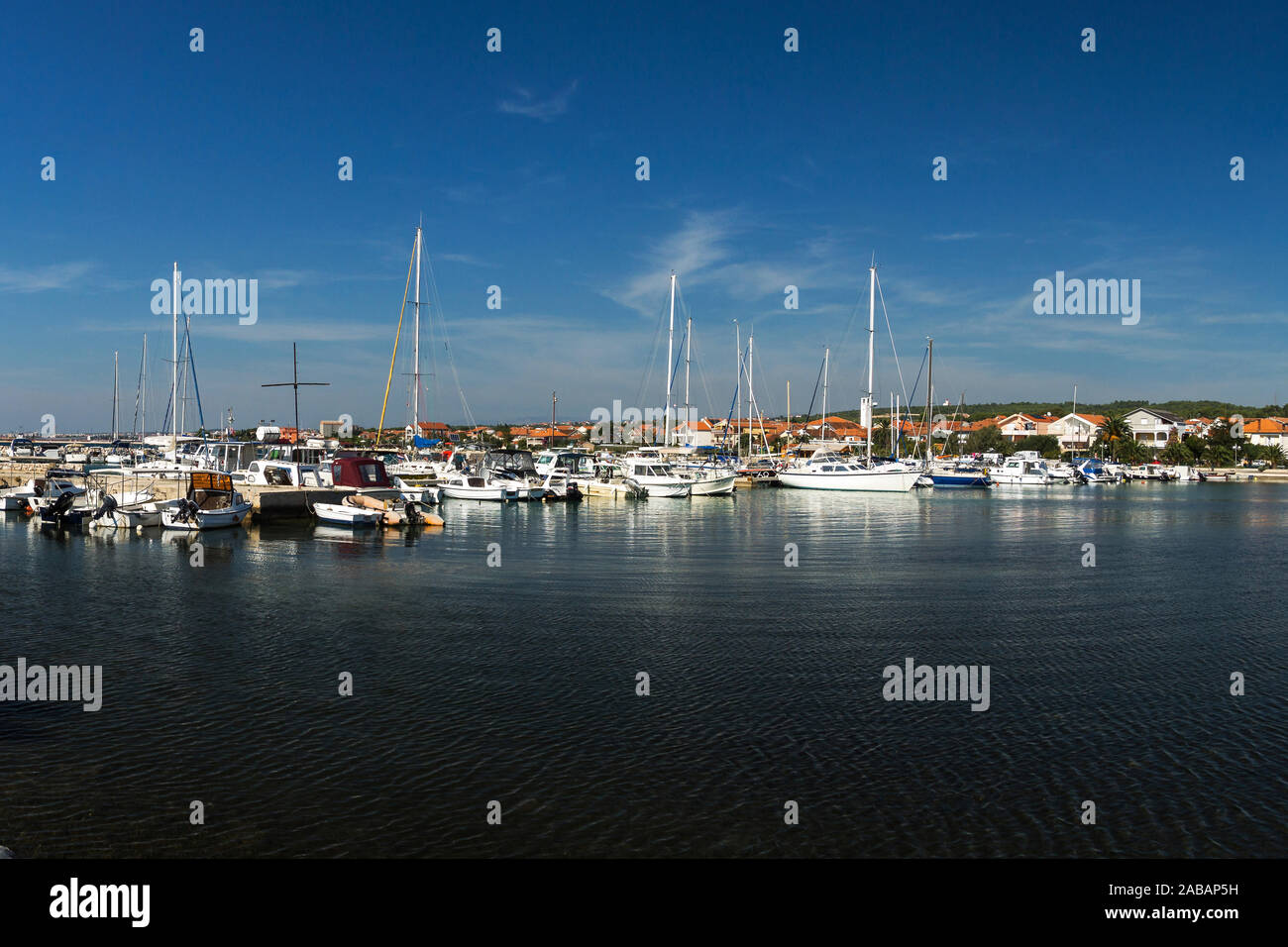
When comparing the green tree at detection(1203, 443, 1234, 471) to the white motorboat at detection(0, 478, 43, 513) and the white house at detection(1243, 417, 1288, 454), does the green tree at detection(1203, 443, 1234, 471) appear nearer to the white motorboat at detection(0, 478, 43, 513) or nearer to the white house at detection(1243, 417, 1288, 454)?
the white house at detection(1243, 417, 1288, 454)

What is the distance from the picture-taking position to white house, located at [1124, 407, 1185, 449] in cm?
16538

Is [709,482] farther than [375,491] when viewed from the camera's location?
Yes

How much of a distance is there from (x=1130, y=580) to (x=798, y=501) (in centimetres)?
3839

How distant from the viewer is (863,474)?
78438mm

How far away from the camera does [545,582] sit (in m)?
25.5

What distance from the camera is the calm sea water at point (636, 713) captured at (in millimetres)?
9508

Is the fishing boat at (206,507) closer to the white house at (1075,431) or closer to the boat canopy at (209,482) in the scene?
the boat canopy at (209,482)

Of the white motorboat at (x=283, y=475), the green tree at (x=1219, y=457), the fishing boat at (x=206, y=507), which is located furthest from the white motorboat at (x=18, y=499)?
the green tree at (x=1219, y=457)

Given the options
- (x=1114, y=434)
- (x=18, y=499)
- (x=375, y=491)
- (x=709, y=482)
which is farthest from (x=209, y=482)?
(x=1114, y=434)

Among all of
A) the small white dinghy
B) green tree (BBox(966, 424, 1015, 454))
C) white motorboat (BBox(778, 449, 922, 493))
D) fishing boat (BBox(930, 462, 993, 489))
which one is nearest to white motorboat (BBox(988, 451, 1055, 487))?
fishing boat (BBox(930, 462, 993, 489))

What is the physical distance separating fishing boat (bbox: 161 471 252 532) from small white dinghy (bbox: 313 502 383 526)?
354 centimetres

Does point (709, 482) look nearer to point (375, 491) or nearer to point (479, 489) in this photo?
point (479, 489)

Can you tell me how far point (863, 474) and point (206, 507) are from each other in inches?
2174
